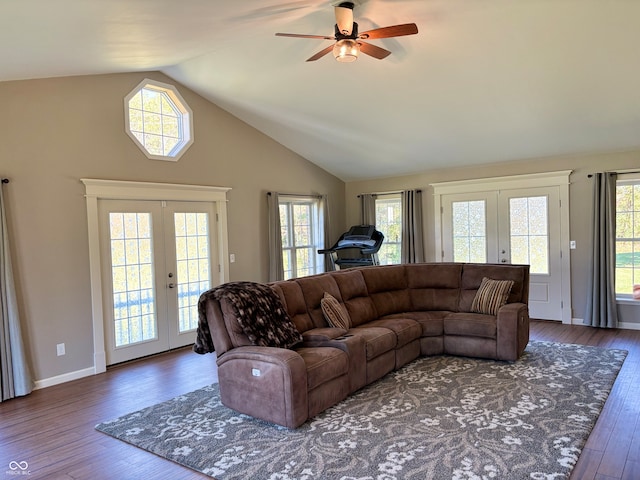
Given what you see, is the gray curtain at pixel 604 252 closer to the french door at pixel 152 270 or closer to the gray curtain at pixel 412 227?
the gray curtain at pixel 412 227

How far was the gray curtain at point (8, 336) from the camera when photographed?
4.14 m

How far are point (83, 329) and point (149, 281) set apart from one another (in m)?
0.92

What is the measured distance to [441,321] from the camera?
16.6ft

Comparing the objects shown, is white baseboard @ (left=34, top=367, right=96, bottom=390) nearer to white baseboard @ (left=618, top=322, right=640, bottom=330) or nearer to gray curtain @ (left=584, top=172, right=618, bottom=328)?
gray curtain @ (left=584, top=172, right=618, bottom=328)

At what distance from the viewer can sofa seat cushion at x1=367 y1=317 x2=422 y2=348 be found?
4.61 m

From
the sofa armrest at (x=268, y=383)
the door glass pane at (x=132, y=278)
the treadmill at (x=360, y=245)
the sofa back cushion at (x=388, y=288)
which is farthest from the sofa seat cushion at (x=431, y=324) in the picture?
the door glass pane at (x=132, y=278)

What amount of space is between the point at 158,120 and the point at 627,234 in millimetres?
6382

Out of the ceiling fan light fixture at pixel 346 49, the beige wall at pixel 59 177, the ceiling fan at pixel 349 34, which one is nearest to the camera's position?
the ceiling fan at pixel 349 34

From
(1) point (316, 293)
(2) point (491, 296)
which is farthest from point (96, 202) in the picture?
(2) point (491, 296)

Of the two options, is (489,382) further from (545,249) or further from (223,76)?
(223,76)

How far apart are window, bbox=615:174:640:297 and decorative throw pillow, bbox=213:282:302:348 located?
477 cm

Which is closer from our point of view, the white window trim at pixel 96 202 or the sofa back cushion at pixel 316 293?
the sofa back cushion at pixel 316 293

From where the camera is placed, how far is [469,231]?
7273 millimetres

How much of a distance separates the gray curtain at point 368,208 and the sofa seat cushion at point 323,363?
15.6ft
